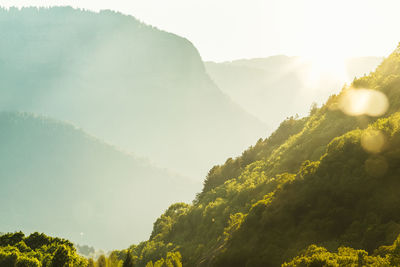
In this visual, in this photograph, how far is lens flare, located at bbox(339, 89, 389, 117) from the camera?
3029 centimetres

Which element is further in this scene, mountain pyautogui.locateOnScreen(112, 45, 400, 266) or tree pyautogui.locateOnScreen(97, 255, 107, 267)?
tree pyautogui.locateOnScreen(97, 255, 107, 267)

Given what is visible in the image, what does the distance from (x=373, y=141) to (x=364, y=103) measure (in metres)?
12.6

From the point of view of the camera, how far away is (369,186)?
19.9 metres

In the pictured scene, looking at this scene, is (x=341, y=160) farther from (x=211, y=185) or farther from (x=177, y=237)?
(x=211, y=185)

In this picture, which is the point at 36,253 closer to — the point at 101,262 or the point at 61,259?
the point at 61,259

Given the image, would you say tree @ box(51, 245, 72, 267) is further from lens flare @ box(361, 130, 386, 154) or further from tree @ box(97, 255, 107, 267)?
lens flare @ box(361, 130, 386, 154)

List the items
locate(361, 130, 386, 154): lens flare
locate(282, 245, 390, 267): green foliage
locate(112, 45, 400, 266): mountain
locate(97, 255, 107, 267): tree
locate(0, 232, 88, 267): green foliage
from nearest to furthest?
locate(282, 245, 390, 267): green foliage < locate(112, 45, 400, 266): mountain < locate(361, 130, 386, 154): lens flare < locate(0, 232, 88, 267): green foliage < locate(97, 255, 107, 267): tree

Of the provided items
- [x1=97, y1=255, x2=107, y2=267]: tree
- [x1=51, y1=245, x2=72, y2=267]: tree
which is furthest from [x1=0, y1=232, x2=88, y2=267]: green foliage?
[x1=97, y1=255, x2=107, y2=267]: tree

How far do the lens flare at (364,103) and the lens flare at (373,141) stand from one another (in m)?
8.32

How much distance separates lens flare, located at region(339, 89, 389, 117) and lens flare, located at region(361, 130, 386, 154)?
27.3 ft

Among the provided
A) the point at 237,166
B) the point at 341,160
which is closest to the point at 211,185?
the point at 237,166

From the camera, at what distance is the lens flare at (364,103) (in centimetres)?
3029

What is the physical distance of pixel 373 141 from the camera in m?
21.8

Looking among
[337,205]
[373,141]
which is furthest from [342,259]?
[373,141]
